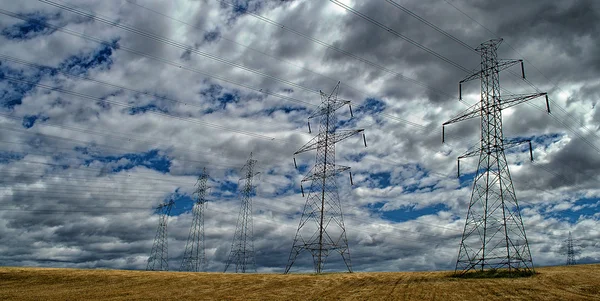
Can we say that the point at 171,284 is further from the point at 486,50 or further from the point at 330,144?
the point at 486,50

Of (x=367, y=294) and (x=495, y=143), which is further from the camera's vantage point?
(x=495, y=143)

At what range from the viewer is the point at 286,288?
37.3 m

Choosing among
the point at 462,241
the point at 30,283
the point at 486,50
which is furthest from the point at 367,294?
the point at 30,283

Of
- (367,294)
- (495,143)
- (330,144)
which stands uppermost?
(330,144)

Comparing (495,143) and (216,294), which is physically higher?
(495,143)

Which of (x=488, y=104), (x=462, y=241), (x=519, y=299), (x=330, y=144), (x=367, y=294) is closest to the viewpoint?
(x=519, y=299)

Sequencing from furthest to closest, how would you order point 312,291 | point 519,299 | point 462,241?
1. point 462,241
2. point 312,291
3. point 519,299

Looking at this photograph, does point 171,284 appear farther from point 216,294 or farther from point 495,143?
point 495,143

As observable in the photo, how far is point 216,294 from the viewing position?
34.5 m

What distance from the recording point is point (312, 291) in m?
35.3

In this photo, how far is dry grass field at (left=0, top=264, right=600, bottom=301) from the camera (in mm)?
30359

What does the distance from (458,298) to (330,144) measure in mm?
30446

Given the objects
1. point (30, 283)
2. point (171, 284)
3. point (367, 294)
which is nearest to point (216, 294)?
point (171, 284)

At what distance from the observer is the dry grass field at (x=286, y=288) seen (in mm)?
30359
